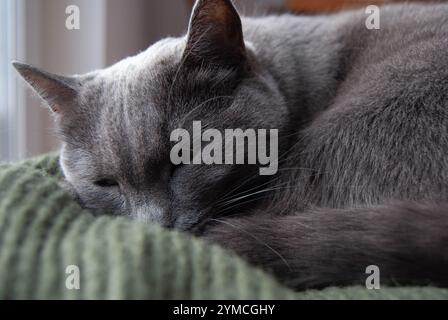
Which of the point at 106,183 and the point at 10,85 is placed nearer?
the point at 106,183

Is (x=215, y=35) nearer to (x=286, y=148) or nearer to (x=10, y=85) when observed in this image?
(x=286, y=148)

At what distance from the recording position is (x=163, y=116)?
1.06 m

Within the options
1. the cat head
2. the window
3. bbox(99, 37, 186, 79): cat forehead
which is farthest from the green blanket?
the window

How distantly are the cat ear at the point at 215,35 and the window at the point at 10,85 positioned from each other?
0.92 m

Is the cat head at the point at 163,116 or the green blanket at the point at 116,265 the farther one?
the cat head at the point at 163,116

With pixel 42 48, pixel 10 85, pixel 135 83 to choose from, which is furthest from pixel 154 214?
pixel 42 48

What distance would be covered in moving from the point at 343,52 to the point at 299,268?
766 mm

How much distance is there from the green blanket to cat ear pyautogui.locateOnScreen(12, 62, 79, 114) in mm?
403

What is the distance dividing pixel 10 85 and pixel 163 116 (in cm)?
101

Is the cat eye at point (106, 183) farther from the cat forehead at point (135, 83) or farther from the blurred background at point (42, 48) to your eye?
the blurred background at point (42, 48)

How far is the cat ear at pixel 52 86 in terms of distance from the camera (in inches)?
46.2

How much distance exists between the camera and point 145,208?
102cm

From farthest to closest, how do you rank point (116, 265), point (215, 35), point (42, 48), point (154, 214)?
point (42, 48)
point (215, 35)
point (154, 214)
point (116, 265)

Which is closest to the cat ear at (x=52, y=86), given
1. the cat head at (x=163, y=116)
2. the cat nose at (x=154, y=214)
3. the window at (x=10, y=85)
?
the cat head at (x=163, y=116)
